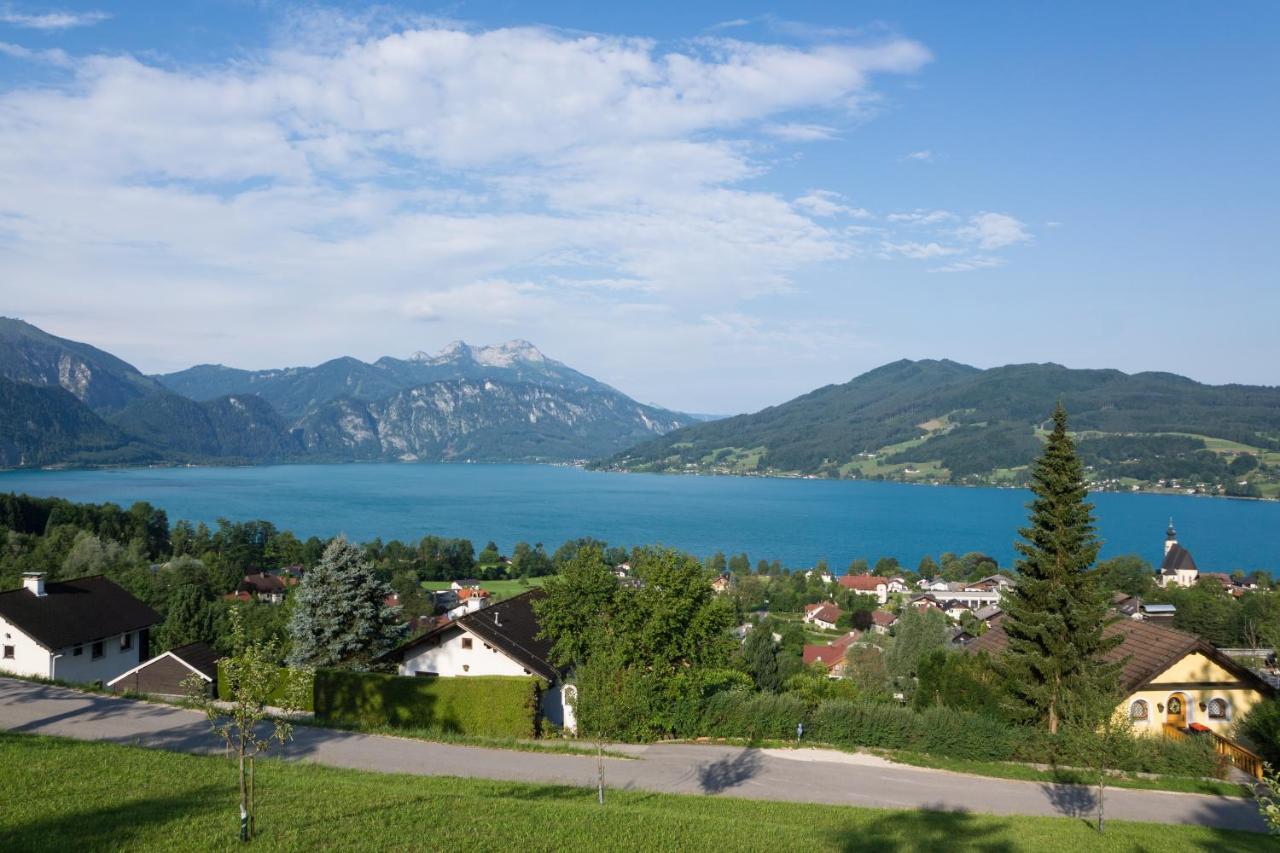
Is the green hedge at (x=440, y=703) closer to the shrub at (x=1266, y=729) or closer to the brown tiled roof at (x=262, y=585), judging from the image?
the shrub at (x=1266, y=729)

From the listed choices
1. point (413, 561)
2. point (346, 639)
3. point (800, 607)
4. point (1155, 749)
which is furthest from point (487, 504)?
point (1155, 749)

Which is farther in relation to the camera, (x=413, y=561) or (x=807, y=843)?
(x=413, y=561)

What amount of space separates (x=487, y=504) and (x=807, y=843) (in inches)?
6338

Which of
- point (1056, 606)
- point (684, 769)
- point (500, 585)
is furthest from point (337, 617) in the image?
point (500, 585)

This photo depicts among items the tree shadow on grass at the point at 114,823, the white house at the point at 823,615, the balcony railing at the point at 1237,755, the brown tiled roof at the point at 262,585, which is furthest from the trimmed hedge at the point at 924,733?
the brown tiled roof at the point at 262,585

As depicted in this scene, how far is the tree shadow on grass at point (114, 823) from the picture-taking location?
730 cm

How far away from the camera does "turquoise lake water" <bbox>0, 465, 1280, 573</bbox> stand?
366 feet

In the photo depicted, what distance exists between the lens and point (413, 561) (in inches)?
3265

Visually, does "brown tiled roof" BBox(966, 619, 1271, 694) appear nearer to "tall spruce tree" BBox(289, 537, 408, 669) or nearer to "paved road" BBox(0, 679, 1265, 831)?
"paved road" BBox(0, 679, 1265, 831)

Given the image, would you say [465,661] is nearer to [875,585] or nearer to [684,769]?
[684,769]

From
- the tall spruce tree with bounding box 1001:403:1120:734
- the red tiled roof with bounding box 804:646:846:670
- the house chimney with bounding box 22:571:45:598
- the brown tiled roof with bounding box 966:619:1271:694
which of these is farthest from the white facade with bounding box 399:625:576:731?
the red tiled roof with bounding box 804:646:846:670

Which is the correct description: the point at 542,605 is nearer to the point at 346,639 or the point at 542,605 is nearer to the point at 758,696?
the point at 758,696

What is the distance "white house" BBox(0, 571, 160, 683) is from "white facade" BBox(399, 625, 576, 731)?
9.13 m

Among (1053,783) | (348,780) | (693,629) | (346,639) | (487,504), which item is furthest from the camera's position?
(487,504)
